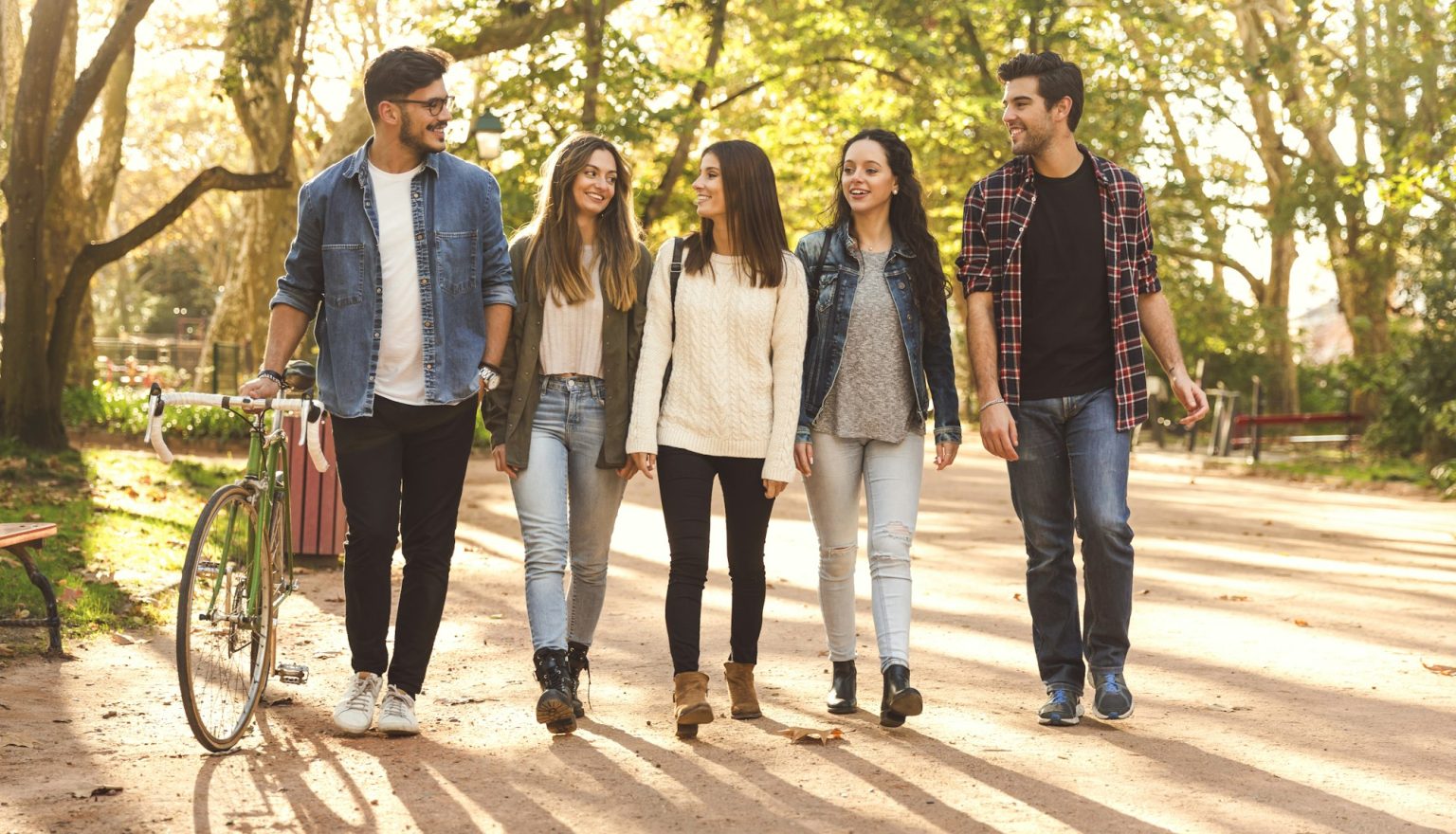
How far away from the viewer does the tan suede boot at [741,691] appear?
5.87m

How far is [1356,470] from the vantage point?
2095 centimetres

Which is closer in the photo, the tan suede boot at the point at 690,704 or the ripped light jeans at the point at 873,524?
the tan suede boot at the point at 690,704

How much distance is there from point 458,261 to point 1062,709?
8.16 ft

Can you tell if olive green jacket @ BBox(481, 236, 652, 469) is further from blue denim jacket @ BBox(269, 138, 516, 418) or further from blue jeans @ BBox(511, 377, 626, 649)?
blue denim jacket @ BBox(269, 138, 516, 418)

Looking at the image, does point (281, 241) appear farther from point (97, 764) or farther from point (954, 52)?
point (97, 764)

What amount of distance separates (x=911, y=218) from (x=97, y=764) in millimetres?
3094

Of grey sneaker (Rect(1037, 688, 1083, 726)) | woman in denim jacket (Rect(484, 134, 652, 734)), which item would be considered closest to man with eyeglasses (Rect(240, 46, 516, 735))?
woman in denim jacket (Rect(484, 134, 652, 734))

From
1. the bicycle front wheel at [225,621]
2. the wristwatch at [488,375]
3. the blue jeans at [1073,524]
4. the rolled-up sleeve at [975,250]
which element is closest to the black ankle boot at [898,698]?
the blue jeans at [1073,524]

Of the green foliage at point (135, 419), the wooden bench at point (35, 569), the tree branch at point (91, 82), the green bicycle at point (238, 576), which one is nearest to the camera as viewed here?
the green bicycle at point (238, 576)

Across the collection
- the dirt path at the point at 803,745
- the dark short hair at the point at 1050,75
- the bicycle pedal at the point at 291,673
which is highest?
the dark short hair at the point at 1050,75

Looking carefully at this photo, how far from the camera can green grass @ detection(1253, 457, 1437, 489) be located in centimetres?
2009

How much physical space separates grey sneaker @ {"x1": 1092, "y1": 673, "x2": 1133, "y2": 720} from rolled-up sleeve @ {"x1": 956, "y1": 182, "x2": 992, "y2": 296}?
1377mm

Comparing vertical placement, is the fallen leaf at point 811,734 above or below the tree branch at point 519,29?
below

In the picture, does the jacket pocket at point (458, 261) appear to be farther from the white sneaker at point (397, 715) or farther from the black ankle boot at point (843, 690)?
the black ankle boot at point (843, 690)
